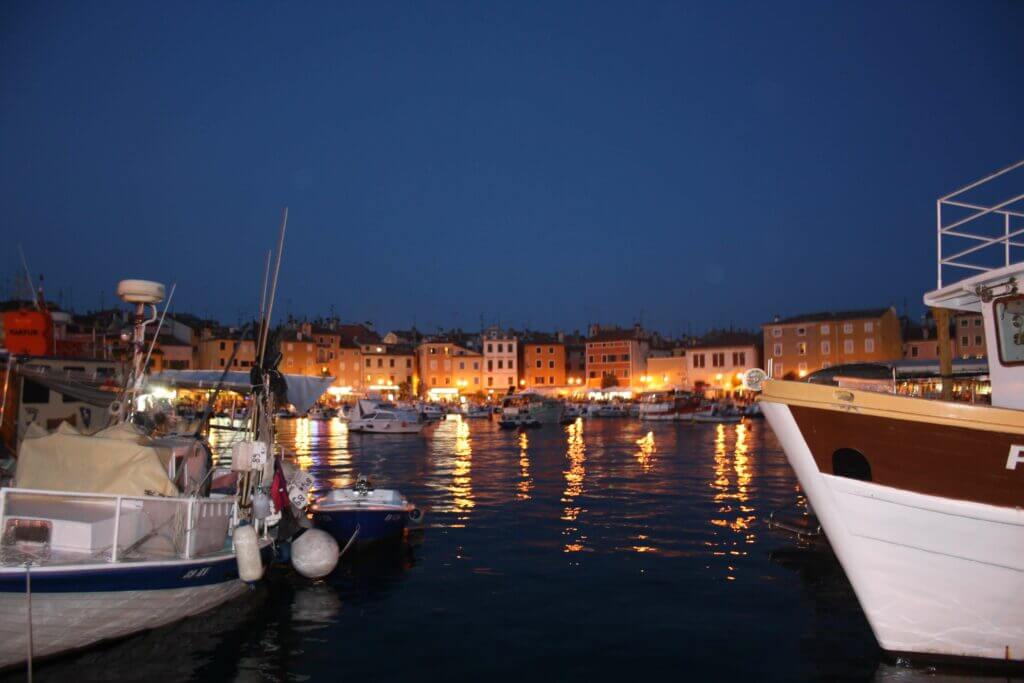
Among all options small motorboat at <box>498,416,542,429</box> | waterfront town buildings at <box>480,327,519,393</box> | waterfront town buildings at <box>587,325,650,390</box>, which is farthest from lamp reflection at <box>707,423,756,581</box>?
waterfront town buildings at <box>480,327,519,393</box>

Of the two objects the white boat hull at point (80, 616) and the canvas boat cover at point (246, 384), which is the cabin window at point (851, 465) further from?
the canvas boat cover at point (246, 384)

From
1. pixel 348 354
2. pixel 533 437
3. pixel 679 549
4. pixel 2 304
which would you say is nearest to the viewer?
pixel 679 549

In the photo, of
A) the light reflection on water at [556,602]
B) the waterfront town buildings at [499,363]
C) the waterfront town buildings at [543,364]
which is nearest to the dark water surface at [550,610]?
the light reflection on water at [556,602]

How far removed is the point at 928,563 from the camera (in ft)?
32.7

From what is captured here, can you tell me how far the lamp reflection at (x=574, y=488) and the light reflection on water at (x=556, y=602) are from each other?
131 mm

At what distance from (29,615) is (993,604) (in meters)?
11.8

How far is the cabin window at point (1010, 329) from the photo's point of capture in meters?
11.0

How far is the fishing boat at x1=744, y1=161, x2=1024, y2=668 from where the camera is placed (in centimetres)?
962

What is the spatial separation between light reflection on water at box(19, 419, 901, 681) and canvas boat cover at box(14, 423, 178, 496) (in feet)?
7.46

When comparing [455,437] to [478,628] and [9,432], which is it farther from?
[478,628]

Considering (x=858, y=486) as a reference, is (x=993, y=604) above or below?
below

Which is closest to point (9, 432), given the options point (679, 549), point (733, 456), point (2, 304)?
point (679, 549)

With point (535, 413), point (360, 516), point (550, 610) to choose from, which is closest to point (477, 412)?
point (535, 413)

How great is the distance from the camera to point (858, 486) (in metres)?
10.2
